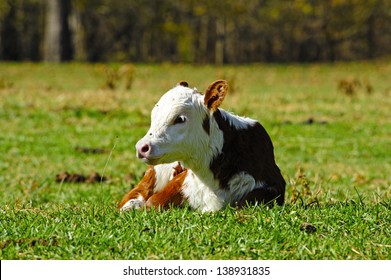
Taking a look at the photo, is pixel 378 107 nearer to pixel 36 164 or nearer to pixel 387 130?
pixel 387 130

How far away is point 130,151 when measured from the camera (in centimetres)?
1365

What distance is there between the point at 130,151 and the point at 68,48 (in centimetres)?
2292

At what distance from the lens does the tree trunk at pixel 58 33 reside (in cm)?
3456

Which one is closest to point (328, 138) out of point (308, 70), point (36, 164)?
point (36, 164)

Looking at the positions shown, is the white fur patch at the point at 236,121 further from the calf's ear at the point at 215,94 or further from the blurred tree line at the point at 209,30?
the blurred tree line at the point at 209,30

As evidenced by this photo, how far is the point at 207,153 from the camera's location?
643cm

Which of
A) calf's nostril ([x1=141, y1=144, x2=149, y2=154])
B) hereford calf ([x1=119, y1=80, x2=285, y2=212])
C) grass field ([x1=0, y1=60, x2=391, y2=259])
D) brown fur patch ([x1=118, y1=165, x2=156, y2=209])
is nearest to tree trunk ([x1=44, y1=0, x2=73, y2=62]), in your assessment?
grass field ([x1=0, y1=60, x2=391, y2=259])

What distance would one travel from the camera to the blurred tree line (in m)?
46.0

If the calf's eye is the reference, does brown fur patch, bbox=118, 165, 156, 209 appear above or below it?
below

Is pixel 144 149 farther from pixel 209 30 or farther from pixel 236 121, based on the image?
pixel 209 30

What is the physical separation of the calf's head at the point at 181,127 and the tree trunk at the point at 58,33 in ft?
95.4

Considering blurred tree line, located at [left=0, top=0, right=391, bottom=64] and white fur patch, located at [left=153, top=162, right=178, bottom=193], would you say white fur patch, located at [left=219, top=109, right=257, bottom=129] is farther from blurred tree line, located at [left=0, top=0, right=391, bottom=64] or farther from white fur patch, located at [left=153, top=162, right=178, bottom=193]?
blurred tree line, located at [left=0, top=0, right=391, bottom=64]

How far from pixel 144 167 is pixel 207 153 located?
5.77 metres

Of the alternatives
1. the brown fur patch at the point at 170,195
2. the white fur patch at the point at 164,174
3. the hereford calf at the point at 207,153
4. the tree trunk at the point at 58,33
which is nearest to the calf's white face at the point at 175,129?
the hereford calf at the point at 207,153
